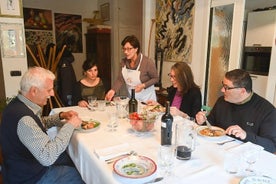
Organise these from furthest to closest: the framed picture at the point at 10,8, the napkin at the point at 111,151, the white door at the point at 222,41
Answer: the framed picture at the point at 10,8
the white door at the point at 222,41
the napkin at the point at 111,151

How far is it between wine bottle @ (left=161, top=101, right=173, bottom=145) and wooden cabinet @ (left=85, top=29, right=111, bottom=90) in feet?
13.3

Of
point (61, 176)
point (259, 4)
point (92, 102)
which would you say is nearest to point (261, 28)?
point (259, 4)

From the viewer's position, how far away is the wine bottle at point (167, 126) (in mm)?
1232

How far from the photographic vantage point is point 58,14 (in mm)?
5223

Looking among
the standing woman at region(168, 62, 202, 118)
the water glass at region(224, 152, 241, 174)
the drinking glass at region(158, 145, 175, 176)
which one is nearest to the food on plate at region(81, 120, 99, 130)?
the drinking glass at region(158, 145, 175, 176)

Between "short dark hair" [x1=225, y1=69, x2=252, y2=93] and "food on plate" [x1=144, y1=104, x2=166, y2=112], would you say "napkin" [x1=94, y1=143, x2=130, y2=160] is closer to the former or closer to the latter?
"food on plate" [x1=144, y1=104, x2=166, y2=112]

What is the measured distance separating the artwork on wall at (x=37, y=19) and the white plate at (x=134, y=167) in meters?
4.81

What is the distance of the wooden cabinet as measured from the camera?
197 inches

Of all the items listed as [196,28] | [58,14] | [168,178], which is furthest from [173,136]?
[58,14]

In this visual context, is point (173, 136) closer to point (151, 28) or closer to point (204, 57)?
point (204, 57)

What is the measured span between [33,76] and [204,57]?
2422 millimetres

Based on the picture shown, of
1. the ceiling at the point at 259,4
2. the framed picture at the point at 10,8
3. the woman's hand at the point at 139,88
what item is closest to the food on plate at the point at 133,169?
the woman's hand at the point at 139,88

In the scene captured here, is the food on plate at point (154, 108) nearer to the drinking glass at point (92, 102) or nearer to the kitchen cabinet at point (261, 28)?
the drinking glass at point (92, 102)

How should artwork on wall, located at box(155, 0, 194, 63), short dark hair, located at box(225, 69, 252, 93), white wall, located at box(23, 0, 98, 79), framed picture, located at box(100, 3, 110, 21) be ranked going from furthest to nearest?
framed picture, located at box(100, 3, 110, 21), white wall, located at box(23, 0, 98, 79), artwork on wall, located at box(155, 0, 194, 63), short dark hair, located at box(225, 69, 252, 93)
